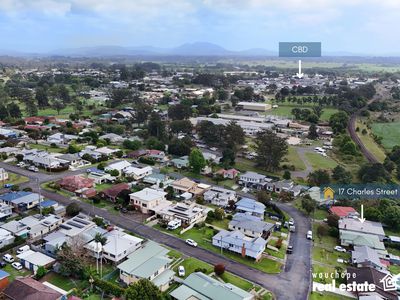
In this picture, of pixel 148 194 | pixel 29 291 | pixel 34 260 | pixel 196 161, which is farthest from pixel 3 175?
pixel 29 291

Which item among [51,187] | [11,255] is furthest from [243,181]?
[11,255]

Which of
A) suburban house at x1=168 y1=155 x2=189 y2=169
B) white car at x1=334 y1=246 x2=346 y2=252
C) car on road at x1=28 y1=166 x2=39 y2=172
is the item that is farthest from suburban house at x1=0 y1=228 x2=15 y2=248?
white car at x1=334 y1=246 x2=346 y2=252

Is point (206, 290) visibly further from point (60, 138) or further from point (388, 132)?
point (388, 132)

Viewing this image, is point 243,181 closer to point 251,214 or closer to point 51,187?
point 251,214

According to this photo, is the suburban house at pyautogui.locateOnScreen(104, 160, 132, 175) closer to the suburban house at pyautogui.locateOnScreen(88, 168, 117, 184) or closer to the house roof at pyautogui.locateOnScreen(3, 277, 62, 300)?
the suburban house at pyautogui.locateOnScreen(88, 168, 117, 184)

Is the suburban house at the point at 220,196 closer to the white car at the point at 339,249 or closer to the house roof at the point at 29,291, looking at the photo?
the white car at the point at 339,249
